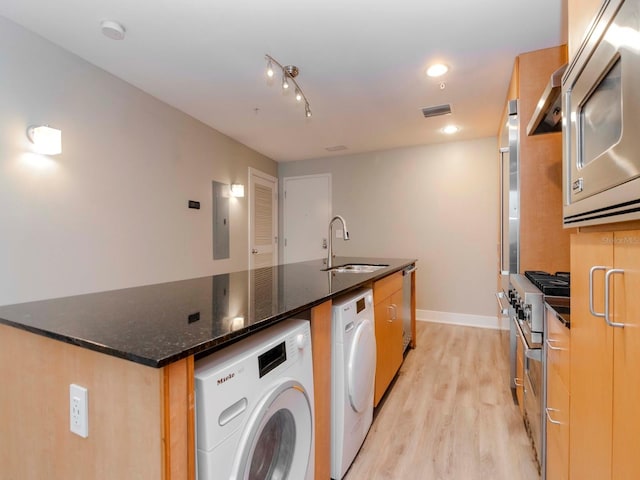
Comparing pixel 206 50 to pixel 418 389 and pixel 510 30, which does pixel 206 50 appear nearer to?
pixel 510 30

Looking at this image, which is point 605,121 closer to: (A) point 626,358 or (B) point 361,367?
(A) point 626,358

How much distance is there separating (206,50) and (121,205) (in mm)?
1425

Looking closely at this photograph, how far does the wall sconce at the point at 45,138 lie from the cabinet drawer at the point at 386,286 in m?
2.29

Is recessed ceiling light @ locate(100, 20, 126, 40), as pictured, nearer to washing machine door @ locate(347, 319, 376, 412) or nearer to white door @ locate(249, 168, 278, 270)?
washing machine door @ locate(347, 319, 376, 412)

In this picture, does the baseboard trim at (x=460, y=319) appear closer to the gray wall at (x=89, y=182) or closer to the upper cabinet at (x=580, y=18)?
the gray wall at (x=89, y=182)

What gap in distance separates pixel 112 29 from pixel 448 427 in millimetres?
3187

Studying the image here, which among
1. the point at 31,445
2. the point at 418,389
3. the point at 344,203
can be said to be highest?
the point at 344,203

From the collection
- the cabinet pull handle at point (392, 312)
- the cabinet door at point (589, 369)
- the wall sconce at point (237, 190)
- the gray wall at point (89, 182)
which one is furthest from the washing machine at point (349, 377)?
the wall sconce at point (237, 190)

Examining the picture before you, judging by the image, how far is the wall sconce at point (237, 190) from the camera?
4059 millimetres

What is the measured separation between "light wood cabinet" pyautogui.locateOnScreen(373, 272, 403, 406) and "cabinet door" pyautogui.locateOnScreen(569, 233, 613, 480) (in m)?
1.08

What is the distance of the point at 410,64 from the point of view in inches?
92.6

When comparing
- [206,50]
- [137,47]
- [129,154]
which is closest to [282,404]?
[206,50]

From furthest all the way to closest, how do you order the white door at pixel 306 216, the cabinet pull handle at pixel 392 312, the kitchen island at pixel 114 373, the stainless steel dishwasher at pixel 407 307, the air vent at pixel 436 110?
the white door at pixel 306 216
the air vent at pixel 436 110
the stainless steel dishwasher at pixel 407 307
the cabinet pull handle at pixel 392 312
the kitchen island at pixel 114 373

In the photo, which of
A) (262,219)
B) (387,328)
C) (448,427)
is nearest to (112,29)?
(387,328)
